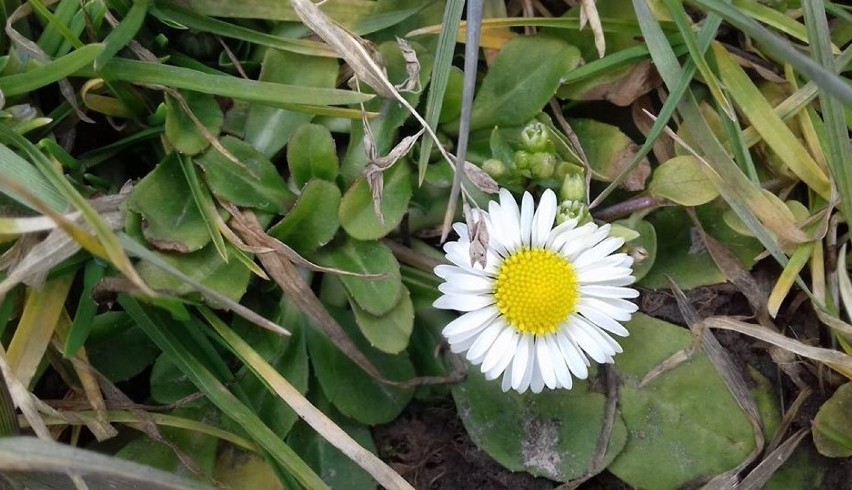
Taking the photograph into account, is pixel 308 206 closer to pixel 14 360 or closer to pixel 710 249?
pixel 14 360

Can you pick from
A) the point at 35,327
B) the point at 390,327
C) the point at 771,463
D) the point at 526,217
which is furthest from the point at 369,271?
the point at 771,463

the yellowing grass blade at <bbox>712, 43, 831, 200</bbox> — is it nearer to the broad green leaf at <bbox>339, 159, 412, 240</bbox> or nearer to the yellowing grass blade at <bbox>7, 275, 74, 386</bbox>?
the broad green leaf at <bbox>339, 159, 412, 240</bbox>

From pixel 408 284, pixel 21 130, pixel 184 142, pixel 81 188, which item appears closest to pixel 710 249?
pixel 408 284


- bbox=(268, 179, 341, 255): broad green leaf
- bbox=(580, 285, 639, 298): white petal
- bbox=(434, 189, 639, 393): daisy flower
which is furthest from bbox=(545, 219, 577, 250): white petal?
bbox=(268, 179, 341, 255): broad green leaf

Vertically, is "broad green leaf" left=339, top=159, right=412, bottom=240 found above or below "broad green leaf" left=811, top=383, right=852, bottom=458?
above

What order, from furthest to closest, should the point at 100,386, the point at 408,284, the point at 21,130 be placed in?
1. the point at 408,284
2. the point at 100,386
3. the point at 21,130

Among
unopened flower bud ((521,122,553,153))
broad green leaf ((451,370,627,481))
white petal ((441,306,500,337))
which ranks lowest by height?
broad green leaf ((451,370,627,481))

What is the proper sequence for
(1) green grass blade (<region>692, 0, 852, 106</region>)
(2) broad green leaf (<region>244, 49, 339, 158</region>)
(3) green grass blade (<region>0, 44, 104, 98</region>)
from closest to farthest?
(1) green grass blade (<region>692, 0, 852, 106</region>) → (3) green grass blade (<region>0, 44, 104, 98</region>) → (2) broad green leaf (<region>244, 49, 339, 158</region>)

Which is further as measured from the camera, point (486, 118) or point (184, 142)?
point (486, 118)
